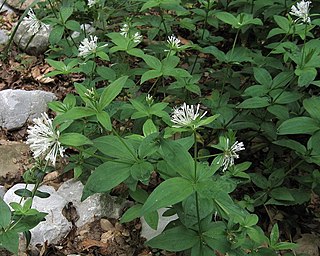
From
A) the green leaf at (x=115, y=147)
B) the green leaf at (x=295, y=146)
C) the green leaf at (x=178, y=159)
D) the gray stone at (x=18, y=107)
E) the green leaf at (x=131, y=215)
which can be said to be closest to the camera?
the green leaf at (x=178, y=159)

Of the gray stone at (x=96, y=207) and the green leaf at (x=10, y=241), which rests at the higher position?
the green leaf at (x=10, y=241)

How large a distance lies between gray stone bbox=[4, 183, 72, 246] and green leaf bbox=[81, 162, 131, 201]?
2.58 ft

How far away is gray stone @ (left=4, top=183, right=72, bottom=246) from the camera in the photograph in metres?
2.43

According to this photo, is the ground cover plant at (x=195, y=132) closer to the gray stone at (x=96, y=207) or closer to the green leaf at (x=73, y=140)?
the green leaf at (x=73, y=140)

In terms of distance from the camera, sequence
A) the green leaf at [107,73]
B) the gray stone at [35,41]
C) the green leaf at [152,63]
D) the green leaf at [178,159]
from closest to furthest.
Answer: the green leaf at [178,159]
the green leaf at [152,63]
the green leaf at [107,73]
the gray stone at [35,41]

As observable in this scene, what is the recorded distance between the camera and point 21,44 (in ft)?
13.4

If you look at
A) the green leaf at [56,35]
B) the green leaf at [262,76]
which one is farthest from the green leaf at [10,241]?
the green leaf at [262,76]

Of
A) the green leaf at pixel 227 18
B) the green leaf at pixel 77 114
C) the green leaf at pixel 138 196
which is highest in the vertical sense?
the green leaf at pixel 77 114

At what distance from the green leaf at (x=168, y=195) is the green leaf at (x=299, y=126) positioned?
81cm

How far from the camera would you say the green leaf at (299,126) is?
224 centimetres

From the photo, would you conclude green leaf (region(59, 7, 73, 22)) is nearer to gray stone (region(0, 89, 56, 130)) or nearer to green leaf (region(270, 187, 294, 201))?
gray stone (region(0, 89, 56, 130))

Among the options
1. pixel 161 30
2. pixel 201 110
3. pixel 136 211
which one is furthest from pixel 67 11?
pixel 136 211

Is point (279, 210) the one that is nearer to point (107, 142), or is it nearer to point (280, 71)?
point (280, 71)

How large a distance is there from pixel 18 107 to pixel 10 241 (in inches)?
64.6
